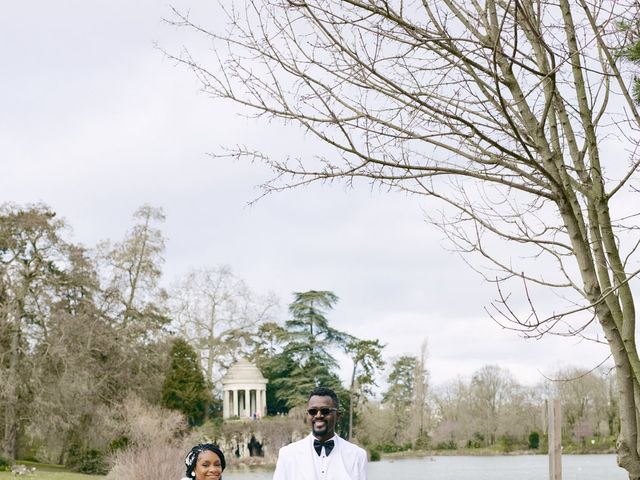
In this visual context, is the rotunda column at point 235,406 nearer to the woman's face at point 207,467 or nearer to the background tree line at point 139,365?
the background tree line at point 139,365

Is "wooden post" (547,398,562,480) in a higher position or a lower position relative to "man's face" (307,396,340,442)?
lower

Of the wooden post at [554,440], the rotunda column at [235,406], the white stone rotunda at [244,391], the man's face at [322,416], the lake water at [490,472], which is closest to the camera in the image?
the man's face at [322,416]

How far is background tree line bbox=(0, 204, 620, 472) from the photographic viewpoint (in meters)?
36.7

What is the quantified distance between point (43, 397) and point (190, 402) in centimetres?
Result: 1150

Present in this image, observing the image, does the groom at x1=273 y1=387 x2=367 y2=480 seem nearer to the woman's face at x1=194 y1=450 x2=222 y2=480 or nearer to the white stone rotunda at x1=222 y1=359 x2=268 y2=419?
the woman's face at x1=194 y1=450 x2=222 y2=480

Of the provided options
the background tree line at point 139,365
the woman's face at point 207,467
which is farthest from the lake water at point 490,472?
the woman's face at point 207,467

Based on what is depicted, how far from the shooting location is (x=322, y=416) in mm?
4629

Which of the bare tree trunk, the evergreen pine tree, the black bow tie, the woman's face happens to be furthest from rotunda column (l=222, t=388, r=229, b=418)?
the black bow tie

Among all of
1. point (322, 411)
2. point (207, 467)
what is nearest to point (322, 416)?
point (322, 411)

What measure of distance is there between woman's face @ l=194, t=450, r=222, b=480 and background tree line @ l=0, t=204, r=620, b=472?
28.7 meters

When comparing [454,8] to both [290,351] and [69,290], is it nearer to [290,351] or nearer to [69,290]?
[69,290]

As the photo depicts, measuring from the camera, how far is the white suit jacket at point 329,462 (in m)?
4.75

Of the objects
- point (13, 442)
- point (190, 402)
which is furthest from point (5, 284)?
point (190, 402)

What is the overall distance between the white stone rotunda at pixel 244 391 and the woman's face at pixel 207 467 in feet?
157
